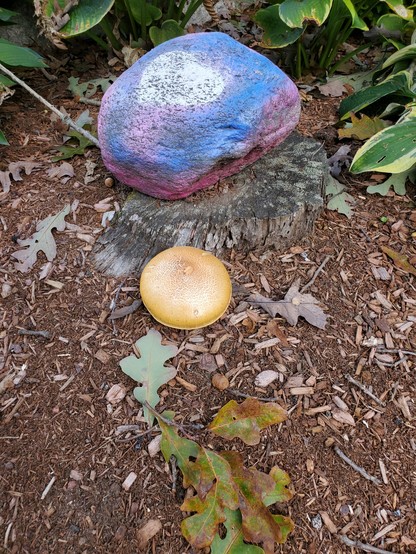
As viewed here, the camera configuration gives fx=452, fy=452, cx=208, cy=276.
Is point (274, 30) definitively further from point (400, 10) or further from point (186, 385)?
point (186, 385)

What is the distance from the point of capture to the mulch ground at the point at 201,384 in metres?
1.60

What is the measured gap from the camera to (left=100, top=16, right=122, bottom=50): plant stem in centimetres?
329

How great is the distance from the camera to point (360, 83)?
350 centimetres

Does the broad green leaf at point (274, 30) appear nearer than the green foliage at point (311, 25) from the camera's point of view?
No

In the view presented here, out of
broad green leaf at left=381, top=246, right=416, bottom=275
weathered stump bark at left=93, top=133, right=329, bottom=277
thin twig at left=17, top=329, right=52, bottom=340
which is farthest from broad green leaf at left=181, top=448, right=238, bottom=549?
broad green leaf at left=381, top=246, right=416, bottom=275

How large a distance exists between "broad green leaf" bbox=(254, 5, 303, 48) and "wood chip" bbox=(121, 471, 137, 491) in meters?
2.82

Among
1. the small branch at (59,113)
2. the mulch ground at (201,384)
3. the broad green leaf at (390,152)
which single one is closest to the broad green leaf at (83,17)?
the small branch at (59,113)

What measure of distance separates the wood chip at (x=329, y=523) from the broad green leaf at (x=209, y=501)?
363mm

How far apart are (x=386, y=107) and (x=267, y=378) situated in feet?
6.95

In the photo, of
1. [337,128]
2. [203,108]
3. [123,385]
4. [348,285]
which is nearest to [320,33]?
[337,128]

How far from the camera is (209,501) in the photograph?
59.1 inches

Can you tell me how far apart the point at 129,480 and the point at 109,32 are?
311 cm

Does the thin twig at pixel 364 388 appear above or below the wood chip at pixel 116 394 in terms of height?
below

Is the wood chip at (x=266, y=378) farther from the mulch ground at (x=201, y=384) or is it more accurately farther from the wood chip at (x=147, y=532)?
the wood chip at (x=147, y=532)
